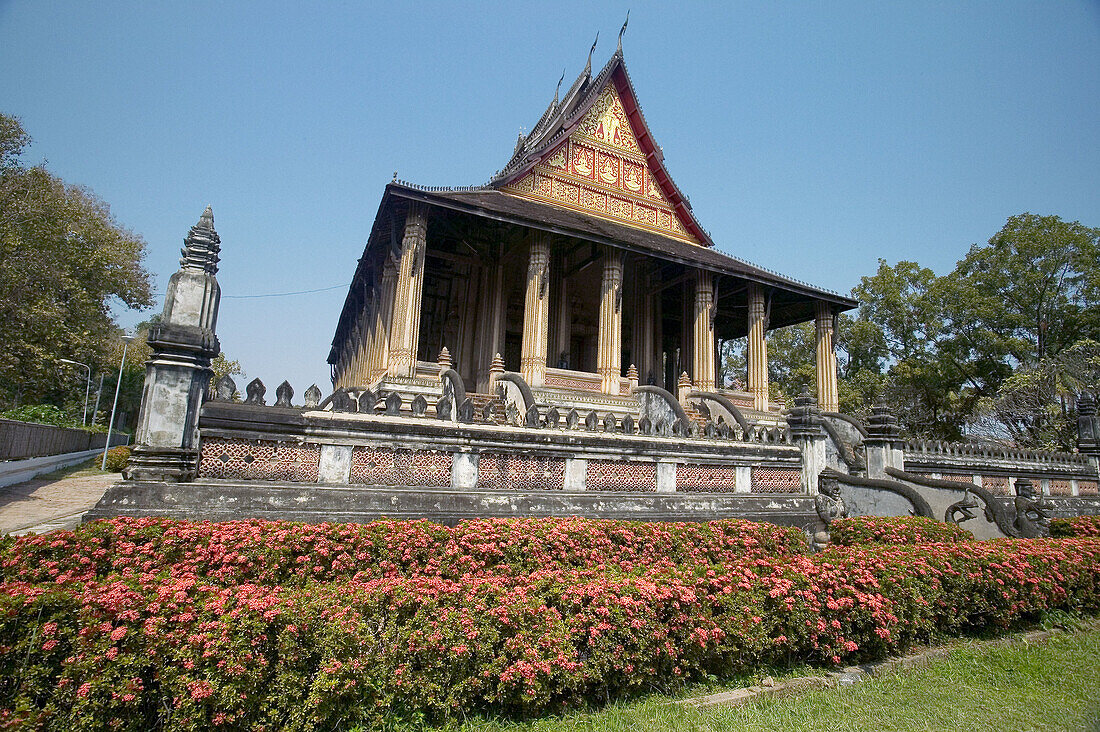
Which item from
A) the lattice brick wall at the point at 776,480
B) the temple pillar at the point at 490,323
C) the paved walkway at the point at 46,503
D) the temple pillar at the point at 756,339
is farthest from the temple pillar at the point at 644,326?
the paved walkway at the point at 46,503

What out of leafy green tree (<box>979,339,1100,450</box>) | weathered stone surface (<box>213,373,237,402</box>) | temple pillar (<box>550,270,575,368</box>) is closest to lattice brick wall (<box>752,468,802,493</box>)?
weathered stone surface (<box>213,373,237,402</box>)

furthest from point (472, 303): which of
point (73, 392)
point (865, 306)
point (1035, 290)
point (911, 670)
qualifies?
point (73, 392)

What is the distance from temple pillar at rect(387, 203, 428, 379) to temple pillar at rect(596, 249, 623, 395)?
5127 mm

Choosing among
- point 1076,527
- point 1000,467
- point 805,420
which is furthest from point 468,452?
point 1000,467

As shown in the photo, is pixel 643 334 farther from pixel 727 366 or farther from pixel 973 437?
pixel 727 366

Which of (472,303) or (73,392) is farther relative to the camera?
(73,392)

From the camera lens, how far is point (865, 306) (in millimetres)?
34125

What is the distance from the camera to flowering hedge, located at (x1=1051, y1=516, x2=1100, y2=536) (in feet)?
34.4

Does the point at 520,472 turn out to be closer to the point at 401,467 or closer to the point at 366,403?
the point at 401,467

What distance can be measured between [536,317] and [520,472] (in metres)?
8.47

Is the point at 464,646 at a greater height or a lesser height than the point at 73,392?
Answer: lesser

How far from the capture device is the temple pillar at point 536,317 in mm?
15328

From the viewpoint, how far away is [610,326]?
16.6 m

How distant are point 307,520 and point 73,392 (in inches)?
2149
